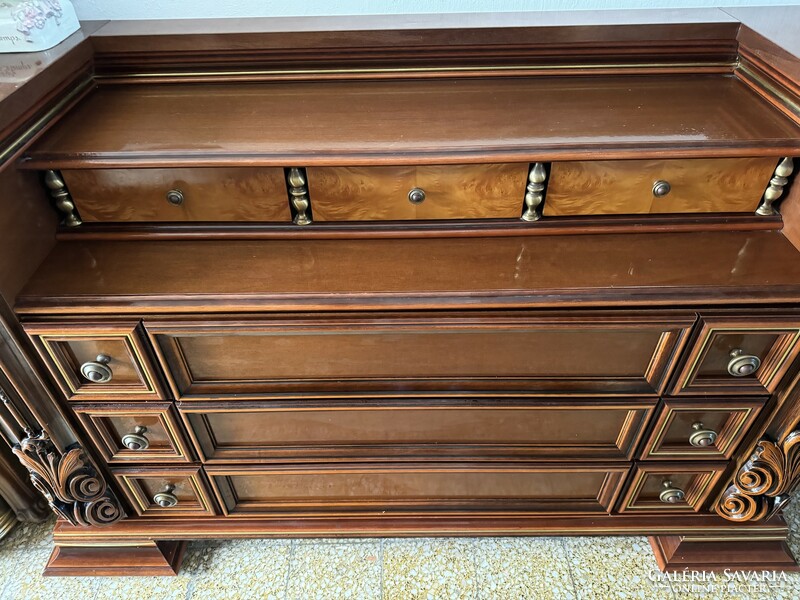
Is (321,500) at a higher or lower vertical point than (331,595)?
higher

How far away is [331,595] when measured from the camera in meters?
1.04

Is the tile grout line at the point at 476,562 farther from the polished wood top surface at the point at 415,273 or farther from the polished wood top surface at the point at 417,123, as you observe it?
the polished wood top surface at the point at 417,123

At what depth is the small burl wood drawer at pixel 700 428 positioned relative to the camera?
816 millimetres

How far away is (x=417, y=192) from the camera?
76 cm

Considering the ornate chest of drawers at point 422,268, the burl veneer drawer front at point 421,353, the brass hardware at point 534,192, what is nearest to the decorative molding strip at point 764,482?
the ornate chest of drawers at point 422,268

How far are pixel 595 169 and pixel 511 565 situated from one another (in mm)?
733

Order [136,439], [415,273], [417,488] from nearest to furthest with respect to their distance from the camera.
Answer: [415,273]
[136,439]
[417,488]

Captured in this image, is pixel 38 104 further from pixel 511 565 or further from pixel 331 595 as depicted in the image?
pixel 511 565

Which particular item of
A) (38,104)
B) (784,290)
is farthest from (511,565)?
(38,104)

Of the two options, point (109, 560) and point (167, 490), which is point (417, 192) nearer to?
point (167, 490)

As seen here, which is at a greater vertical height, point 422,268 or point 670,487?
point 422,268

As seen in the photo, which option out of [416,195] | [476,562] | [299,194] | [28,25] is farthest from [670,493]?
[28,25]

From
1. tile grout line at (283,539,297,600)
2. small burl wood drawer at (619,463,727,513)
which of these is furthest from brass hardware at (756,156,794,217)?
tile grout line at (283,539,297,600)

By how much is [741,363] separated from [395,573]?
0.68m
